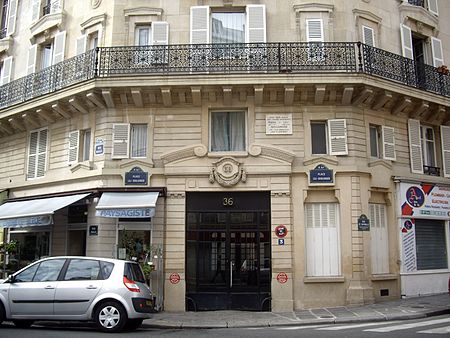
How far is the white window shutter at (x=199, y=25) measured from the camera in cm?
1555

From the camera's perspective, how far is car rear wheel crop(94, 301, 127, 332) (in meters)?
9.95

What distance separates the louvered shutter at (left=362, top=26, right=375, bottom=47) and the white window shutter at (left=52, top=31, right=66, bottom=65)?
34.5 ft

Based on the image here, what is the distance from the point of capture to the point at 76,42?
16844 mm

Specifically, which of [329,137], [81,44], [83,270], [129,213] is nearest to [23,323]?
[83,270]

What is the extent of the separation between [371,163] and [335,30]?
4.51m

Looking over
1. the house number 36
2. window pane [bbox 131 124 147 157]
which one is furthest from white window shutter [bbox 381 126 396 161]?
window pane [bbox 131 124 147 157]

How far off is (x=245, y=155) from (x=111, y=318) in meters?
6.62

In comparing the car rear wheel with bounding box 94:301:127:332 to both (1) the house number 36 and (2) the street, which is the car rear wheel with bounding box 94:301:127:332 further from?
(1) the house number 36

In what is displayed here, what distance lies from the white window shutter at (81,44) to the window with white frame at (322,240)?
919cm

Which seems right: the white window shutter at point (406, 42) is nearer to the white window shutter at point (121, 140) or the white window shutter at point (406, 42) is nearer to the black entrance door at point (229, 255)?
the black entrance door at point (229, 255)

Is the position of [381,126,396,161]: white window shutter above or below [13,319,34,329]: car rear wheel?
above

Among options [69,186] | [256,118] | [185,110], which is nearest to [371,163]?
[256,118]

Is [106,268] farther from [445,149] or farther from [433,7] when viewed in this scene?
[433,7]

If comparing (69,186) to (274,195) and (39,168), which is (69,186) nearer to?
(39,168)
